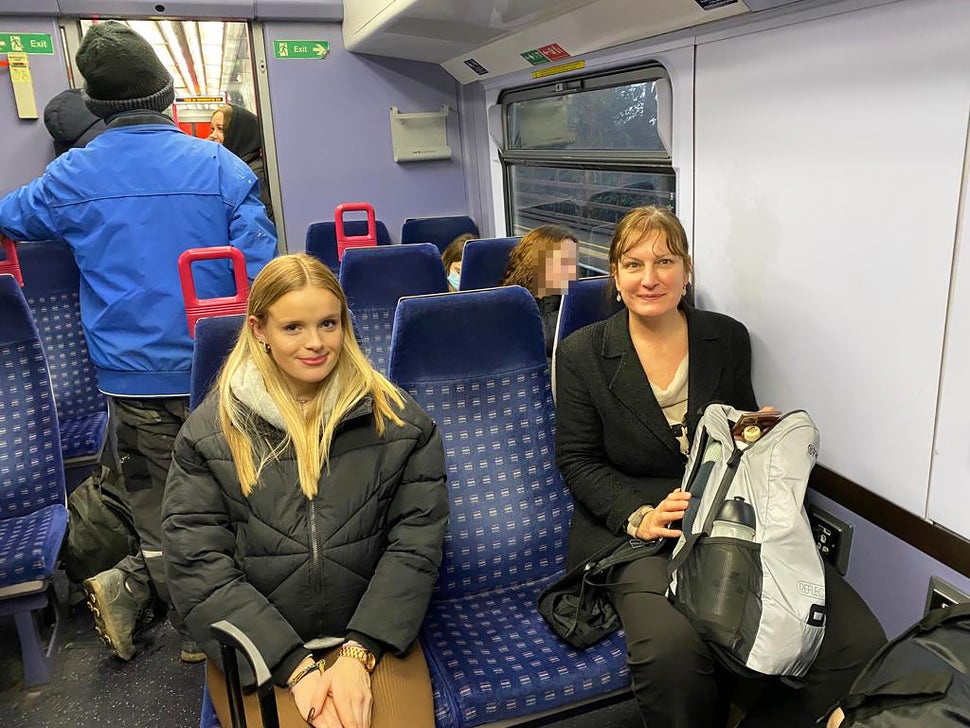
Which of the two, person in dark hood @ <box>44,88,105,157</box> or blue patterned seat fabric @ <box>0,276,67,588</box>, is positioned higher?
person in dark hood @ <box>44,88,105,157</box>

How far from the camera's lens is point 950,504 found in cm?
177

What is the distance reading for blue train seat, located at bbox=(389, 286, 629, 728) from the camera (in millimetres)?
2180

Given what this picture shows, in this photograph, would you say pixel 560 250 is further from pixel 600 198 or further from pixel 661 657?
pixel 661 657

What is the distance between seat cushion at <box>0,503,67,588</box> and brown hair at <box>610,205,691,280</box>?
80.8 inches

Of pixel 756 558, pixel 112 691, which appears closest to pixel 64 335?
pixel 112 691

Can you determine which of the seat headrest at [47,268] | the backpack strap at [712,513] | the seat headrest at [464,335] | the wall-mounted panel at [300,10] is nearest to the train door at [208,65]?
the wall-mounted panel at [300,10]

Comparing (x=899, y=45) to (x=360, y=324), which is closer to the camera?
(x=899, y=45)

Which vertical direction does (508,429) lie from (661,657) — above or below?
above

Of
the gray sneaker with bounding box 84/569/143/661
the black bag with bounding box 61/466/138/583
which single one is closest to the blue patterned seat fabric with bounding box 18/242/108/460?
the black bag with bounding box 61/466/138/583

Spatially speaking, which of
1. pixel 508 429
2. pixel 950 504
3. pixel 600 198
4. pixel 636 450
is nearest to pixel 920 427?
pixel 950 504

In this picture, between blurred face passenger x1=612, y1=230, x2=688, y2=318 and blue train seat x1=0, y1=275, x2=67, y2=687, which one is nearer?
blurred face passenger x1=612, y1=230, x2=688, y2=318

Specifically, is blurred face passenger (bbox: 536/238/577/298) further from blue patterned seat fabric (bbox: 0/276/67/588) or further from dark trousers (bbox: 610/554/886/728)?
blue patterned seat fabric (bbox: 0/276/67/588)

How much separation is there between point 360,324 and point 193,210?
1.02m

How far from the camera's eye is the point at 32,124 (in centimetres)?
481
